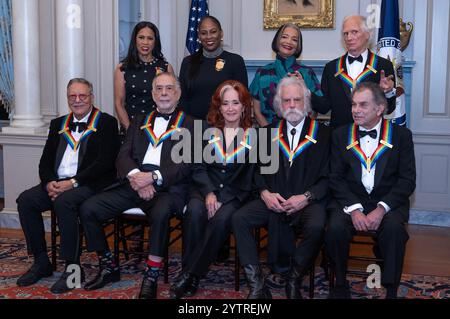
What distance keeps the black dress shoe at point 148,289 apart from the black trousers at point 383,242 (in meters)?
1.08

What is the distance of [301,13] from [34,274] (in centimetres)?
376

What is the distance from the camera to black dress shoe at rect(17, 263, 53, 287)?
151 inches

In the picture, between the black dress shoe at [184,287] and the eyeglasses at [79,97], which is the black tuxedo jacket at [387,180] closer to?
the black dress shoe at [184,287]

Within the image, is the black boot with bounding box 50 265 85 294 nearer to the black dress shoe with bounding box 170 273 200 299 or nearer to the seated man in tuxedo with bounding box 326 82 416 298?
the black dress shoe with bounding box 170 273 200 299

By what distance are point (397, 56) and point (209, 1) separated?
2.20 metres

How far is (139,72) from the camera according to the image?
4.43 metres

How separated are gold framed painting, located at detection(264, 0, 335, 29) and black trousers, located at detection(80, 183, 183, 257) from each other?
300 centimetres

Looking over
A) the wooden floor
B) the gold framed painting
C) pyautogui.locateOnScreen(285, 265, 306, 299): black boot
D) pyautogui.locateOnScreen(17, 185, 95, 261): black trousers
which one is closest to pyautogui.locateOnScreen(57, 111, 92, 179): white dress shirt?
pyautogui.locateOnScreen(17, 185, 95, 261): black trousers

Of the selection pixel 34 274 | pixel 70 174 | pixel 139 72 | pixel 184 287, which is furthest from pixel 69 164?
pixel 184 287

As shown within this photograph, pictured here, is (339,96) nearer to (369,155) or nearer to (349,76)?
(349,76)

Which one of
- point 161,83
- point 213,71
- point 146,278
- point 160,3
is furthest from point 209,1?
point 146,278

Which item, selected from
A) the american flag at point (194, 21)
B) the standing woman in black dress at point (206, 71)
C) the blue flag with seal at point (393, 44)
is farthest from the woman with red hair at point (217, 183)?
the american flag at point (194, 21)

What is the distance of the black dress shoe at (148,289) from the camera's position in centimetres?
351
